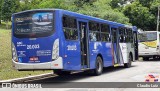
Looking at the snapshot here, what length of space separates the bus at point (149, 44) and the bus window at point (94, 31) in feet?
42.7

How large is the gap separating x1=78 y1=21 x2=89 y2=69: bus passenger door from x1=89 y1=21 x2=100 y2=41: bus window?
0.61 m

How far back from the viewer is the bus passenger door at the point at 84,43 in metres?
15.9

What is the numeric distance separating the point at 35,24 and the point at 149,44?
57.4ft

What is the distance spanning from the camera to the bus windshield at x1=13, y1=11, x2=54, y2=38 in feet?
46.4

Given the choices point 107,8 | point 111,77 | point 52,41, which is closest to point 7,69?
point 52,41

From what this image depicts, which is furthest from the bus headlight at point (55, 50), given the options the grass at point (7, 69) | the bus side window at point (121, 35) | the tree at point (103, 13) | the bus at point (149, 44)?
the tree at point (103, 13)

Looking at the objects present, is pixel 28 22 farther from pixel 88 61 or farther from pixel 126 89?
pixel 126 89

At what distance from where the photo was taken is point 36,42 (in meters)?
14.2

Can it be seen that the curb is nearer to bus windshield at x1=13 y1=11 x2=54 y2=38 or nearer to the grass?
the grass

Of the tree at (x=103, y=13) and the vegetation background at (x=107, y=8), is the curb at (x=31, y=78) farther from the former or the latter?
the tree at (x=103, y=13)

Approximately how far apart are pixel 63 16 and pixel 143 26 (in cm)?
4137

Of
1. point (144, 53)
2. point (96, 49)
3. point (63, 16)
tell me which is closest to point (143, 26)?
point (144, 53)

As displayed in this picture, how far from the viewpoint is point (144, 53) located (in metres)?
30.1

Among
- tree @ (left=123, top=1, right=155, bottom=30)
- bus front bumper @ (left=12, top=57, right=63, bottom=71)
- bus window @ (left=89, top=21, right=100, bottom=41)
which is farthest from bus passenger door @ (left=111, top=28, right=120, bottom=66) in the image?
tree @ (left=123, top=1, right=155, bottom=30)
